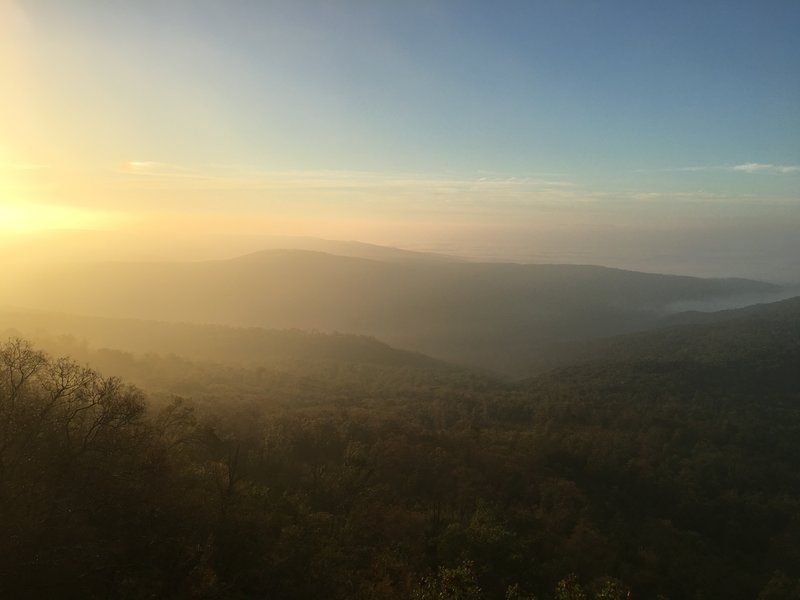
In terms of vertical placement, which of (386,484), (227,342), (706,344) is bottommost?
(227,342)

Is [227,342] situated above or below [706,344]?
below

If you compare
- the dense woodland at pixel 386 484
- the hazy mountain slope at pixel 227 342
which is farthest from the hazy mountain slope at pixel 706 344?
the hazy mountain slope at pixel 227 342

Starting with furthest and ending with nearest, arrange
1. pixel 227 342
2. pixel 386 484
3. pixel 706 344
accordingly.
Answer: pixel 706 344 < pixel 227 342 < pixel 386 484

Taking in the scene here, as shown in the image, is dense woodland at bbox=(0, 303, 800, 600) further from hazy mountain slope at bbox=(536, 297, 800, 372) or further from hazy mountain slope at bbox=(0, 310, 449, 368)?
hazy mountain slope at bbox=(0, 310, 449, 368)

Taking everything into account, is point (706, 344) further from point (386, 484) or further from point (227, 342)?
point (227, 342)

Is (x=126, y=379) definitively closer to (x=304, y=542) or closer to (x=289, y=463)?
(x=289, y=463)

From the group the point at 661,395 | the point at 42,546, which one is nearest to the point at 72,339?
the point at 42,546

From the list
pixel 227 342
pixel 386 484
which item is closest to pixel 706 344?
pixel 386 484

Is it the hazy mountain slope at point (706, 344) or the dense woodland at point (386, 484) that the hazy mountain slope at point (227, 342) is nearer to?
the dense woodland at point (386, 484)
